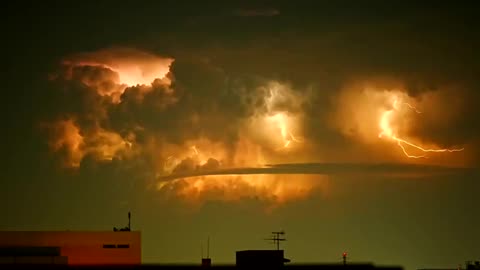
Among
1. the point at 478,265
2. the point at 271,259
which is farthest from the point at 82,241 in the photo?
the point at 478,265

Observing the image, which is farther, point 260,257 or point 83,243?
point 83,243

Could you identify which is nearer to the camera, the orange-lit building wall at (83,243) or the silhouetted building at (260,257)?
the silhouetted building at (260,257)

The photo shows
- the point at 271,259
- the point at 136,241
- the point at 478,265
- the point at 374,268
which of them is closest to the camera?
the point at 374,268

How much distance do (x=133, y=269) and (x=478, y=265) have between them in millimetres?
46842

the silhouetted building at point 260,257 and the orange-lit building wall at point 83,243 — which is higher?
the orange-lit building wall at point 83,243

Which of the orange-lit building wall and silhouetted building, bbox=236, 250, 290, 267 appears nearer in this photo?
silhouetted building, bbox=236, 250, 290, 267

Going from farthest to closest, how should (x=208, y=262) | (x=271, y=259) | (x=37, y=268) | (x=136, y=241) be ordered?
(x=136, y=241) < (x=208, y=262) < (x=271, y=259) < (x=37, y=268)

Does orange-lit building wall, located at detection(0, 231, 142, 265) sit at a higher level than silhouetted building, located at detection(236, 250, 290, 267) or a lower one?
higher

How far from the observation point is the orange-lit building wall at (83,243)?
6650cm

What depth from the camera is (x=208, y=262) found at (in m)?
65.6

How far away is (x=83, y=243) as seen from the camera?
6756cm

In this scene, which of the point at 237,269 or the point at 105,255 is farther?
the point at 105,255

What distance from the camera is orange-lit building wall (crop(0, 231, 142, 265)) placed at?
6650 centimetres

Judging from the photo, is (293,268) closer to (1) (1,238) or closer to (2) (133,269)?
(2) (133,269)
